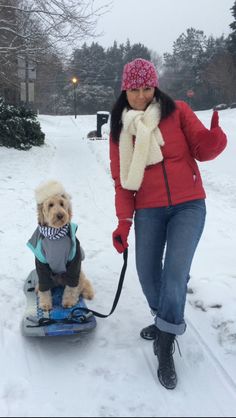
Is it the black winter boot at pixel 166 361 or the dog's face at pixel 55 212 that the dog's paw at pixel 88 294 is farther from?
the black winter boot at pixel 166 361

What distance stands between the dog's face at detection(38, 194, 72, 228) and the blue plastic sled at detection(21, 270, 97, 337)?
800 millimetres

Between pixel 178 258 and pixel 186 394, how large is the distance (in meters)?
1.00

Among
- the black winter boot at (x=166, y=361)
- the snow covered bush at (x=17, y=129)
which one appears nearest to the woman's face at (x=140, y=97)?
the black winter boot at (x=166, y=361)

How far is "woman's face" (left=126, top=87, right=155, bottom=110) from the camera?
130 inches

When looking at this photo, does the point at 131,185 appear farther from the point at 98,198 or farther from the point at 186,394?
the point at 98,198

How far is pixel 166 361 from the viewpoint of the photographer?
3.23 meters

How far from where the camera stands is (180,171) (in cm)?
320

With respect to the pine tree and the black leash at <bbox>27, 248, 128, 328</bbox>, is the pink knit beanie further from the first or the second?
the pine tree

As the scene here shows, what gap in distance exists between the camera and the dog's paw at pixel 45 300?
3.96 m

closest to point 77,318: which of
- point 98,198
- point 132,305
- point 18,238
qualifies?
point 132,305

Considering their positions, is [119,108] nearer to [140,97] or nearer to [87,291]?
[140,97]

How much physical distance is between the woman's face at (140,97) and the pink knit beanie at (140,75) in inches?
1.4

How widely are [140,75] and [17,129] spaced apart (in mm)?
12121

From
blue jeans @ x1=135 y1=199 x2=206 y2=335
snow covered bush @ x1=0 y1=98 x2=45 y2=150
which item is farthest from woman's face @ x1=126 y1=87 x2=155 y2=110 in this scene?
snow covered bush @ x1=0 y1=98 x2=45 y2=150
